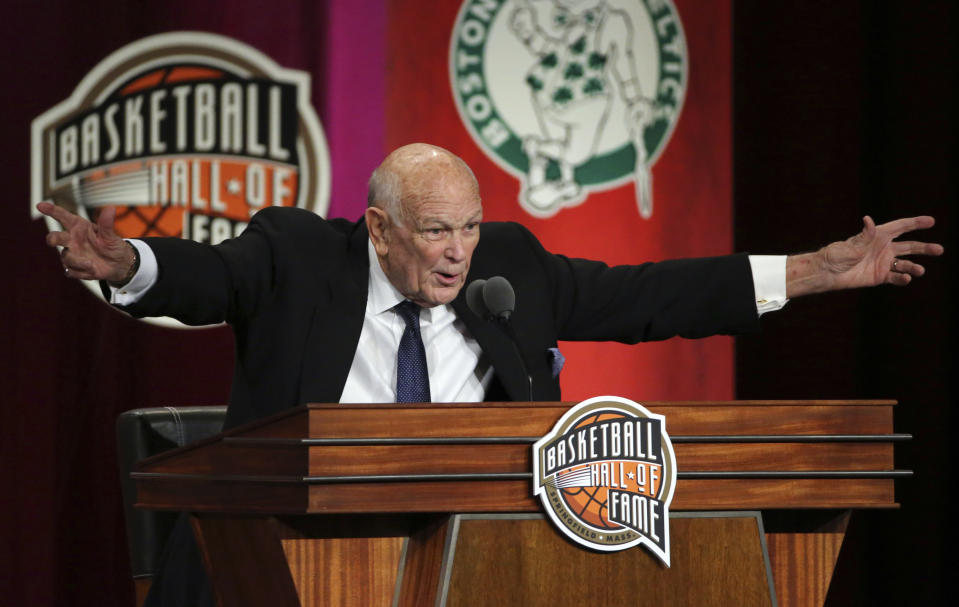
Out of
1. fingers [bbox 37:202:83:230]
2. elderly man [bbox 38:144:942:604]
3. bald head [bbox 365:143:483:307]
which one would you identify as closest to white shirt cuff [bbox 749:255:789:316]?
elderly man [bbox 38:144:942:604]

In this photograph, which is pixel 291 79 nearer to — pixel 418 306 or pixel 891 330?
pixel 418 306

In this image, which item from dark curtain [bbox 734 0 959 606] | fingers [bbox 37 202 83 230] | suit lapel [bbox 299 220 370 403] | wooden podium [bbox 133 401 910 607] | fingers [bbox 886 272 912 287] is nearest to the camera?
wooden podium [bbox 133 401 910 607]

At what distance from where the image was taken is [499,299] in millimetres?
1850

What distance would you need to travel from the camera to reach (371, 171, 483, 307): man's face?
6.88ft

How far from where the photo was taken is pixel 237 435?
1.56m

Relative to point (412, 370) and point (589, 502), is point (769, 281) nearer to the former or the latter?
point (412, 370)

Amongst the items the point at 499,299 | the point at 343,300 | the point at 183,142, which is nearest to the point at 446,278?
the point at 343,300

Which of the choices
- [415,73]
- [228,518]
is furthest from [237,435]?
[415,73]

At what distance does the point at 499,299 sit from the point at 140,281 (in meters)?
0.54

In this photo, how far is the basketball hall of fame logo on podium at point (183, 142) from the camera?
10.9 feet

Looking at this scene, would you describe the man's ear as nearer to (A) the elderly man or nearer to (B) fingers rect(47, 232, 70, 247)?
(A) the elderly man

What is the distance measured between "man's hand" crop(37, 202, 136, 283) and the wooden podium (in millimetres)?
298

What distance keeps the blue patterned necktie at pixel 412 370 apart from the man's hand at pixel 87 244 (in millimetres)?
511

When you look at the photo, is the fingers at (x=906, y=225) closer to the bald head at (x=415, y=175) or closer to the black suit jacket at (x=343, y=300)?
the black suit jacket at (x=343, y=300)
